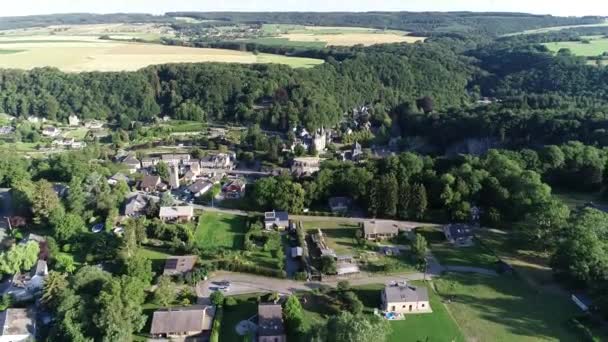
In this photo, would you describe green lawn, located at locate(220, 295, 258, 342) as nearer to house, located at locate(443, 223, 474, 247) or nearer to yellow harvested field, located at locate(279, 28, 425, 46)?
house, located at locate(443, 223, 474, 247)

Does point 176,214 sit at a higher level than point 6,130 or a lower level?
lower

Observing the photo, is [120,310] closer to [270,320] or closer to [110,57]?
[270,320]

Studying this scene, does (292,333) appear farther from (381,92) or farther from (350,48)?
(350,48)

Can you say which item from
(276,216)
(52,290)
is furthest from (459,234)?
(52,290)

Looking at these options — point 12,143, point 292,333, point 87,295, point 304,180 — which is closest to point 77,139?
point 12,143

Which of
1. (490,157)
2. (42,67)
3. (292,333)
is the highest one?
(42,67)
